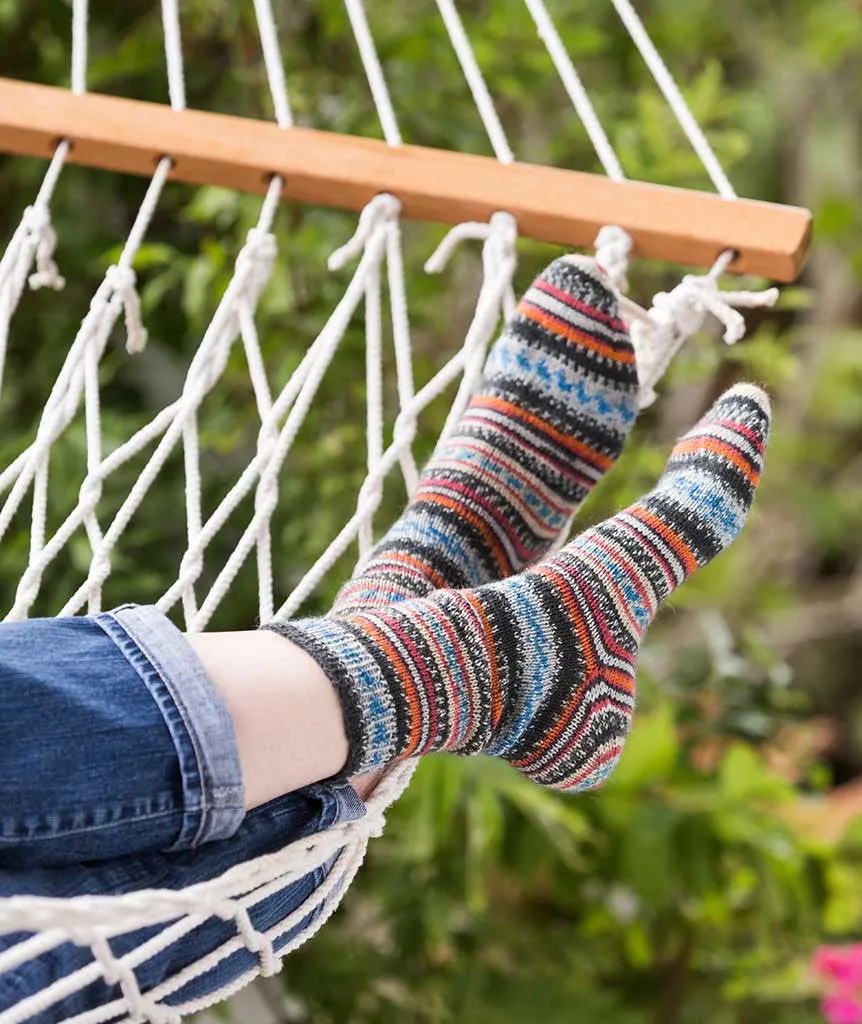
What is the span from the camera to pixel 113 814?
1.98ft

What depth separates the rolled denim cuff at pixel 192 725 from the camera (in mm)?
616

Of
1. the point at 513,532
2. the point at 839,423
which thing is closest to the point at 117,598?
the point at 513,532

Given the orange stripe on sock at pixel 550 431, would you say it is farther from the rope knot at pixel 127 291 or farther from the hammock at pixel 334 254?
the rope knot at pixel 127 291

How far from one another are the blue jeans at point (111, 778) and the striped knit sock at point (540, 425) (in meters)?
0.28

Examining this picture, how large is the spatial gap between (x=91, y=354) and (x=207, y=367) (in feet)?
0.29

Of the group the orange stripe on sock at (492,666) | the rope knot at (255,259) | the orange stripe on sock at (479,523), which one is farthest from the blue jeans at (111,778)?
the rope knot at (255,259)

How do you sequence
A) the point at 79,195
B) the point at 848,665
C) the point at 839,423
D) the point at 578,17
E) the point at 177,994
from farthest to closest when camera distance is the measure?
the point at 848,665
the point at 839,423
the point at 578,17
the point at 79,195
the point at 177,994

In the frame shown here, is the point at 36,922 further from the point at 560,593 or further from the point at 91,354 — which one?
the point at 91,354

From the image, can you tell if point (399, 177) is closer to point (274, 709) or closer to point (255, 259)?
point (255, 259)

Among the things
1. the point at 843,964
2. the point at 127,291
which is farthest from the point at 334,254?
the point at 843,964

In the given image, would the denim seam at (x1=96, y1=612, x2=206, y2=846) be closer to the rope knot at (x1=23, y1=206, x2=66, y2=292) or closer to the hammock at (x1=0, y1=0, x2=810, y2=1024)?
the hammock at (x1=0, y1=0, x2=810, y2=1024)

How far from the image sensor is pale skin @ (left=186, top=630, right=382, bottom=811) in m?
0.65

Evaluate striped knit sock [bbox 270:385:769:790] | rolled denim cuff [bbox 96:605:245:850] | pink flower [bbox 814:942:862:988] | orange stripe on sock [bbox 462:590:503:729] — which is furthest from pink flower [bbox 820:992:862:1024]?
rolled denim cuff [bbox 96:605:245:850]

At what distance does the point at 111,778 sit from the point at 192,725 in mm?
44
